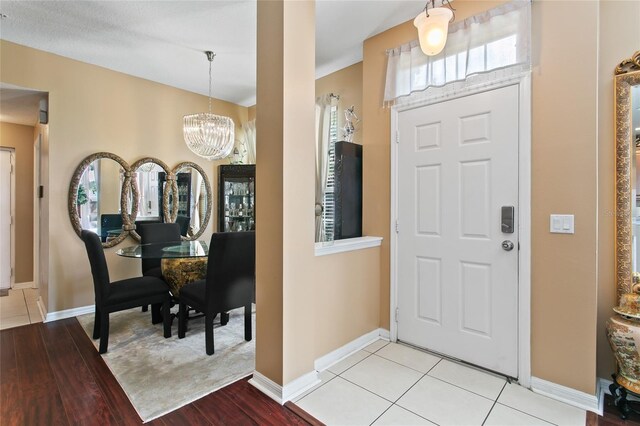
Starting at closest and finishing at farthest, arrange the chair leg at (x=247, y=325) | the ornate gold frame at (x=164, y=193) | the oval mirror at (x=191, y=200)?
the chair leg at (x=247, y=325)
the ornate gold frame at (x=164, y=193)
the oval mirror at (x=191, y=200)

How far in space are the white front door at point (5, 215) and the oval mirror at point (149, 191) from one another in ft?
7.37

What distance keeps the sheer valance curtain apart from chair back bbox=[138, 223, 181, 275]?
3061mm

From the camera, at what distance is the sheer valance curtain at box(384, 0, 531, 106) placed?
2047mm

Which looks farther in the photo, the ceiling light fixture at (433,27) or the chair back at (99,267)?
the chair back at (99,267)

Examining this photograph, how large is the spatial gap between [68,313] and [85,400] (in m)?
1.98

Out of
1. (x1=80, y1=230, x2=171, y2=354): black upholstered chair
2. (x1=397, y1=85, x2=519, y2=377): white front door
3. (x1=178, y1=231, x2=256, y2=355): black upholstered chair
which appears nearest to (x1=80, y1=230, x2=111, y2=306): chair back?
(x1=80, y1=230, x2=171, y2=354): black upholstered chair

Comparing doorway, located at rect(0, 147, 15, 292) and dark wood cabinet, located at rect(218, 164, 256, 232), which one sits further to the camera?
dark wood cabinet, located at rect(218, 164, 256, 232)

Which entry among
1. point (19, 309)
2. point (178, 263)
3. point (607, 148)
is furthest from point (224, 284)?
point (19, 309)

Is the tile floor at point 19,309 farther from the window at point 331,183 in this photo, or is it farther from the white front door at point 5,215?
the window at point 331,183

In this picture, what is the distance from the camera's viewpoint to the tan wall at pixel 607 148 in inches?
74.3

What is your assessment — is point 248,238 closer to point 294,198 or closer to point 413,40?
point 294,198

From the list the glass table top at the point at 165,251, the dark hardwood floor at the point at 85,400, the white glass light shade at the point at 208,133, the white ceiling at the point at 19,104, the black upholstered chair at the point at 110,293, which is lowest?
the dark hardwood floor at the point at 85,400

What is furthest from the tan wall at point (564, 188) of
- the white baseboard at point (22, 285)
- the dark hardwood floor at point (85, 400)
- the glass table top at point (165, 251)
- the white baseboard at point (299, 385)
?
the white baseboard at point (22, 285)

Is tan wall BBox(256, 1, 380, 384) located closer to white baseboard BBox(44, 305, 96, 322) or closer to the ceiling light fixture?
the ceiling light fixture
